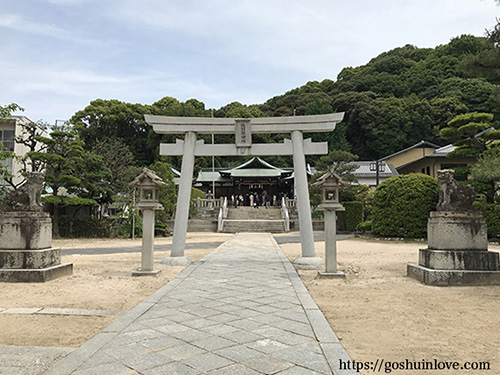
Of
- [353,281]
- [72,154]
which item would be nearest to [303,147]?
[353,281]

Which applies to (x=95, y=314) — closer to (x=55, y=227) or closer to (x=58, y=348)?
(x=58, y=348)

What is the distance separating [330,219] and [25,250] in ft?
20.8

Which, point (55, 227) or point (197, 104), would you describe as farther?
point (197, 104)

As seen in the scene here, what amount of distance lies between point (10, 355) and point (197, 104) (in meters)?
50.0

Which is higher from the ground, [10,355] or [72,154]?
[72,154]

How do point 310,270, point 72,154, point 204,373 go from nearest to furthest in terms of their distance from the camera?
point 204,373 < point 310,270 < point 72,154

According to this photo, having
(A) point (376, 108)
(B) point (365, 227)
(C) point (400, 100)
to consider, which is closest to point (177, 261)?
(B) point (365, 227)

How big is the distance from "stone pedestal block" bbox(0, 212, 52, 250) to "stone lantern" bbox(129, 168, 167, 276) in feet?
6.53

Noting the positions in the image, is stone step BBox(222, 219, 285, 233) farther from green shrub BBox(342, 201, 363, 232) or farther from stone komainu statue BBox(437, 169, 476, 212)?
stone komainu statue BBox(437, 169, 476, 212)

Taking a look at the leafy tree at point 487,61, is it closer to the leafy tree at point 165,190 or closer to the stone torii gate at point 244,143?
the stone torii gate at point 244,143

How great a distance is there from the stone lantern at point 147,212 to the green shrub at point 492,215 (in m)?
14.0

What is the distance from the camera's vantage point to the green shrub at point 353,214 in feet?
77.4

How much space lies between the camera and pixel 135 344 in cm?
323

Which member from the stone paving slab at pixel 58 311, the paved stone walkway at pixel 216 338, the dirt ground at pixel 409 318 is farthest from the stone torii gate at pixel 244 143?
the stone paving slab at pixel 58 311
